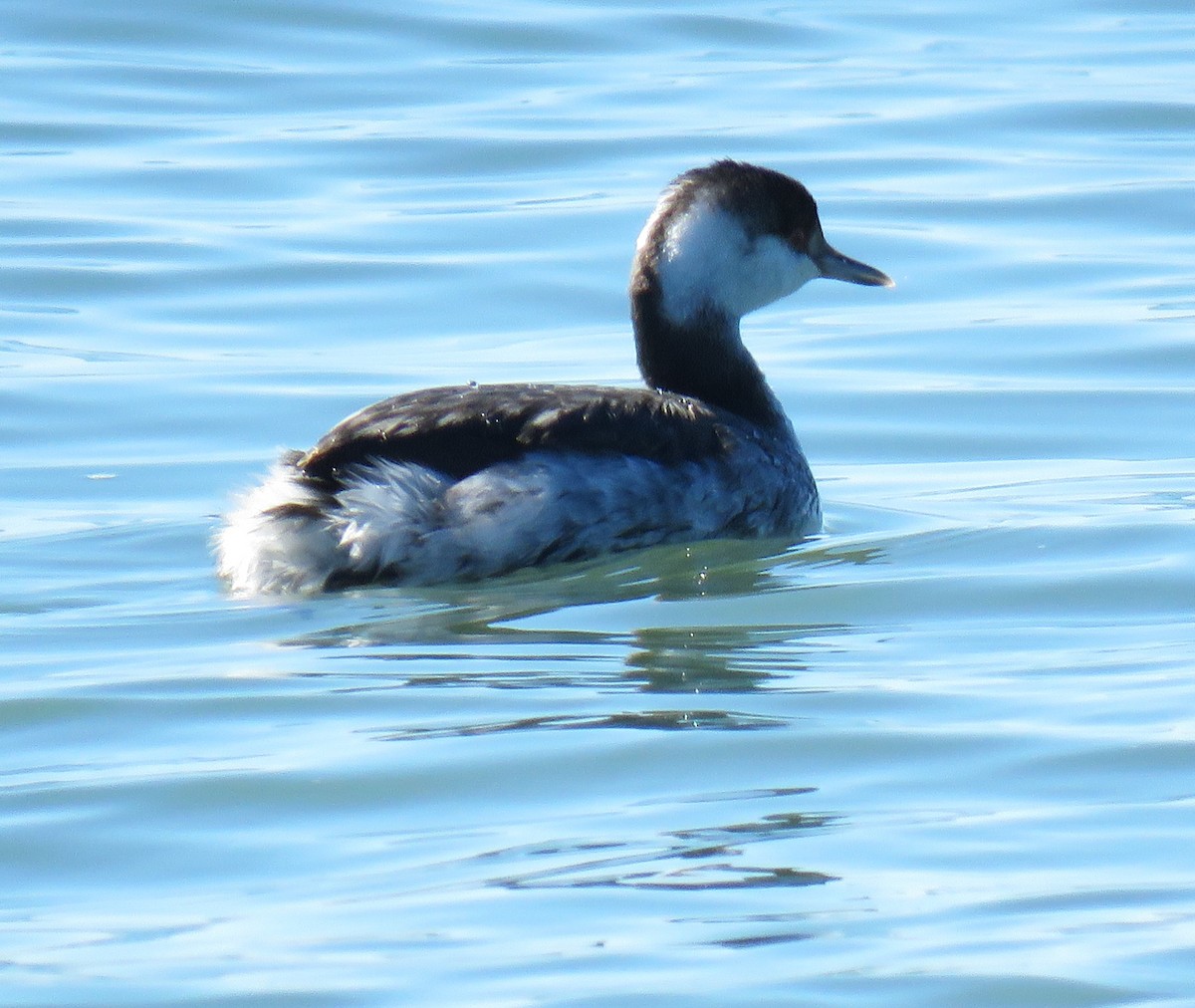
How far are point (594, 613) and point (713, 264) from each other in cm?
182

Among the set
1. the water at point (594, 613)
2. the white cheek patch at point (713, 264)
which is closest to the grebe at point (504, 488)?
the water at point (594, 613)

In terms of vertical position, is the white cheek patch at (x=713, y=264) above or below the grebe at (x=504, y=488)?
above

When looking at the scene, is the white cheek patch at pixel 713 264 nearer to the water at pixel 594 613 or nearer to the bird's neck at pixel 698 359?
the bird's neck at pixel 698 359

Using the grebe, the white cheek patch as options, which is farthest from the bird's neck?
the grebe

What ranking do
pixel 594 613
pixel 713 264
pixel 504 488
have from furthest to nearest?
pixel 713 264 < pixel 504 488 < pixel 594 613

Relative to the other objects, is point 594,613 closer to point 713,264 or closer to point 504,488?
point 504,488

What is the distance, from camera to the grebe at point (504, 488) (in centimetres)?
670

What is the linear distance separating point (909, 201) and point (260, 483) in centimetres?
693

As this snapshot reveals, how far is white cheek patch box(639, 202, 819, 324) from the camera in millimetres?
7938

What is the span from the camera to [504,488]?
673 centimetres

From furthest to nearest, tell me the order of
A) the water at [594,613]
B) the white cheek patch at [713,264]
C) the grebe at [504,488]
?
the white cheek patch at [713,264], the grebe at [504,488], the water at [594,613]

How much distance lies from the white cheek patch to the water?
0.74 metres

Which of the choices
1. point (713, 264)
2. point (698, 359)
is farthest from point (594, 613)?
point (713, 264)

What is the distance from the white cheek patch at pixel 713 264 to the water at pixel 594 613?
74cm
